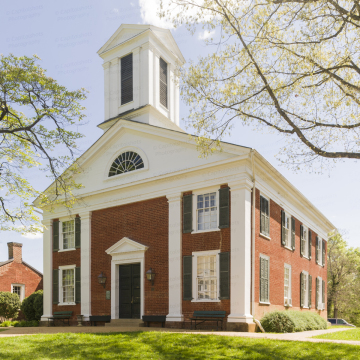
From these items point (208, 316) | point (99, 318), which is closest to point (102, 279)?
point (99, 318)

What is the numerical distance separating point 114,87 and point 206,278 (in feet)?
40.1

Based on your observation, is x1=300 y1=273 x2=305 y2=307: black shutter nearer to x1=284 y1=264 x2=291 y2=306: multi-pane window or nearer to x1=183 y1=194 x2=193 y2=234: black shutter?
x1=284 y1=264 x2=291 y2=306: multi-pane window

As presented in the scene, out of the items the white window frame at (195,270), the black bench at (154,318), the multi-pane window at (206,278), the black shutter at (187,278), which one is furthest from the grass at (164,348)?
the black bench at (154,318)

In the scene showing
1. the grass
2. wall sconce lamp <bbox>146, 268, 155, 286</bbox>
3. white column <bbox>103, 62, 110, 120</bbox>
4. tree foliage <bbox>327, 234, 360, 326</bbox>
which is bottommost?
tree foliage <bbox>327, 234, 360, 326</bbox>

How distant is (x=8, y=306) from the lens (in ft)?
97.5

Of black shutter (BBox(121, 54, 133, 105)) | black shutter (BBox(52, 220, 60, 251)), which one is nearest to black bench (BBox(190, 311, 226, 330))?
black shutter (BBox(52, 220, 60, 251))

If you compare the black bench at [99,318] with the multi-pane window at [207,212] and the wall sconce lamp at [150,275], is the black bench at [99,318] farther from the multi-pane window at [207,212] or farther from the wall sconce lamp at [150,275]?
the multi-pane window at [207,212]

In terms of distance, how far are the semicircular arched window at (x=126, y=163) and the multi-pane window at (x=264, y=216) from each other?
224 inches

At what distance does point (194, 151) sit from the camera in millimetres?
17609

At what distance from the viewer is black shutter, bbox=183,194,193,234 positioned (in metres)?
17.1

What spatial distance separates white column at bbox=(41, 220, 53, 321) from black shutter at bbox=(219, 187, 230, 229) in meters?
9.84

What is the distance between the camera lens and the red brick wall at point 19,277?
33344mm

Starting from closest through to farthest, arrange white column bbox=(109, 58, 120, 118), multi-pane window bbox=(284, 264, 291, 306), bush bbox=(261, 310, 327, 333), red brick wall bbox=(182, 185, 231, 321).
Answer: bush bbox=(261, 310, 327, 333)
red brick wall bbox=(182, 185, 231, 321)
multi-pane window bbox=(284, 264, 291, 306)
white column bbox=(109, 58, 120, 118)

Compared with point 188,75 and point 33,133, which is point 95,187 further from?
point 188,75
